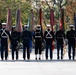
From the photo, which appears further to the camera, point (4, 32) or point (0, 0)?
point (0, 0)

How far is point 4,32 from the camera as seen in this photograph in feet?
60.7

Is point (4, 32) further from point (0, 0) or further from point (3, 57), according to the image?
point (0, 0)

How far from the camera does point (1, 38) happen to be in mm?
18672
